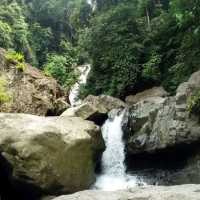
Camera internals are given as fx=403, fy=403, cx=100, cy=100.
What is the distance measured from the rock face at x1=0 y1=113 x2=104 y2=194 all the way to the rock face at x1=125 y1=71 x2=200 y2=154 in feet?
8.95

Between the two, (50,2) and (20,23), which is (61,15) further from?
(20,23)

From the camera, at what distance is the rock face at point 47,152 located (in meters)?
10.3

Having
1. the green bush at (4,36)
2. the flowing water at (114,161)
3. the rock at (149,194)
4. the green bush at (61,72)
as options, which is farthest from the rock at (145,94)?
the green bush at (4,36)

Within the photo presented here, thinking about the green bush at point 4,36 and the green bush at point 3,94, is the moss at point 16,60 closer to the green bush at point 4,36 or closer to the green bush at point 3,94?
the green bush at point 3,94

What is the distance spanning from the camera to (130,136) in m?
14.7

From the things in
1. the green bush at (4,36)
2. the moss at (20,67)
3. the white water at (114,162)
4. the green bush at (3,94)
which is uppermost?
the green bush at (4,36)

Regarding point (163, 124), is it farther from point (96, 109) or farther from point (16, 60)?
point (16, 60)

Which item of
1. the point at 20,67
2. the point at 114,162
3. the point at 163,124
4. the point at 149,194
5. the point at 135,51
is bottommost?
the point at 114,162

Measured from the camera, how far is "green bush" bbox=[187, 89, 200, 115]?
42.2 feet

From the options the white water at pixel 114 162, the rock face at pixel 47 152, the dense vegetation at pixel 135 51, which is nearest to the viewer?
the rock face at pixel 47 152

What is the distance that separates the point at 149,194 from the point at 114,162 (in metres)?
8.79

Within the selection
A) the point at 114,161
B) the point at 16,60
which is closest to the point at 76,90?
the point at 16,60

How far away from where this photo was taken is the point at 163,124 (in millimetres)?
13539

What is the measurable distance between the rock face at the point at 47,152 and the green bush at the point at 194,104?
3565mm
